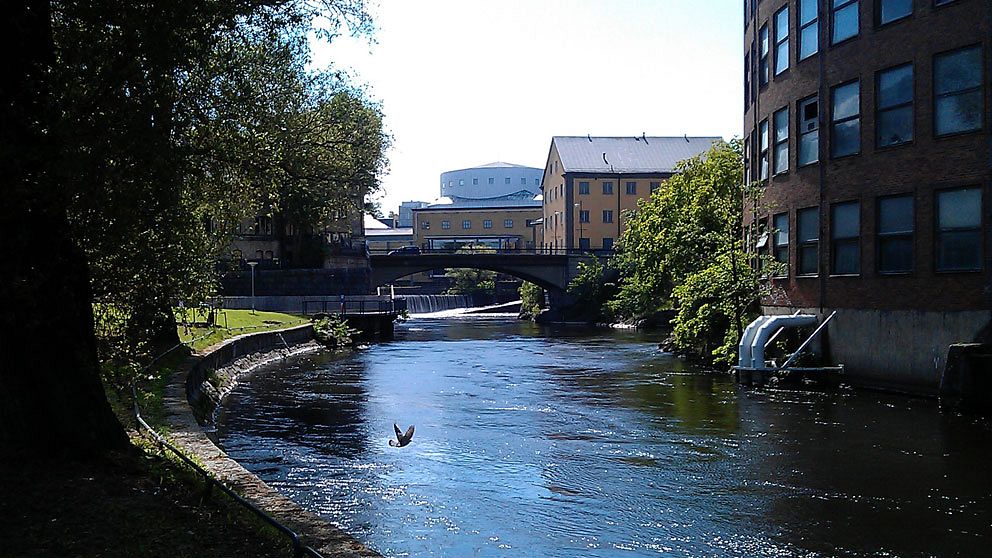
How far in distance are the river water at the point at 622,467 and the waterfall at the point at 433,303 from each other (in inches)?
2560

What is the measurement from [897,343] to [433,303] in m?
75.1

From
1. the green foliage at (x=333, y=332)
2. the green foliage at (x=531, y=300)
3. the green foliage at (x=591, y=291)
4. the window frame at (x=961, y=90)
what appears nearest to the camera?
the window frame at (x=961, y=90)

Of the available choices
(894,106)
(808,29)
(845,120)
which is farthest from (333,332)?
(894,106)

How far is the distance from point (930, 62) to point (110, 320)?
1804 centimetres

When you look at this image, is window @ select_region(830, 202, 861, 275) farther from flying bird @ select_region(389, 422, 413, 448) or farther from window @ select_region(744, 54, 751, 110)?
flying bird @ select_region(389, 422, 413, 448)

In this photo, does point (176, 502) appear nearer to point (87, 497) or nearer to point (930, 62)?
point (87, 497)

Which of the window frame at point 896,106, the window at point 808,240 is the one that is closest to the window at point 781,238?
the window at point 808,240

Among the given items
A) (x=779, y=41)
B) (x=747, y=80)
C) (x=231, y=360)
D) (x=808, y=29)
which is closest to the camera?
(x=808, y=29)

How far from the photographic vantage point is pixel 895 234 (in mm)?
22734

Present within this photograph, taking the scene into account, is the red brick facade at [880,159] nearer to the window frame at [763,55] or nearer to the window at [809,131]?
the window at [809,131]

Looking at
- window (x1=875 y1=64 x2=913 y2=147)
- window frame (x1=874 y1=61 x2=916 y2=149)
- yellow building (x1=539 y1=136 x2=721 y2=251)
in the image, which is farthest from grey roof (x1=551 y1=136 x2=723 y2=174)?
window (x1=875 y1=64 x2=913 y2=147)

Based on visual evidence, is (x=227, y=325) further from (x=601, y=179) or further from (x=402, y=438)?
(x=601, y=179)

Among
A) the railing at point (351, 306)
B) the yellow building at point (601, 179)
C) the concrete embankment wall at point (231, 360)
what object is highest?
the yellow building at point (601, 179)

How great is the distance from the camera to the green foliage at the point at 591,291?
72500 mm
